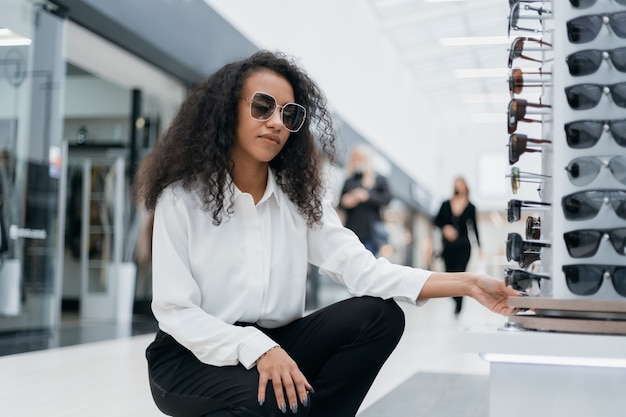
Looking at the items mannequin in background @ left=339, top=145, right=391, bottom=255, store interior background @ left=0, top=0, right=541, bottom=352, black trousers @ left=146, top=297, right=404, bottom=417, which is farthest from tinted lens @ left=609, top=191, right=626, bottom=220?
mannequin in background @ left=339, top=145, right=391, bottom=255

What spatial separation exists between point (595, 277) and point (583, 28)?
390 mm

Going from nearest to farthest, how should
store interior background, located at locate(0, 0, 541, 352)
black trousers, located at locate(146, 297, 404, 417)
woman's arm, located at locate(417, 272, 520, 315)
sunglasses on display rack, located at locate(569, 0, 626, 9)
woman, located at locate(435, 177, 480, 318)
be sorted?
1. sunglasses on display rack, located at locate(569, 0, 626, 9)
2. woman's arm, located at locate(417, 272, 520, 315)
3. black trousers, located at locate(146, 297, 404, 417)
4. store interior background, located at locate(0, 0, 541, 352)
5. woman, located at locate(435, 177, 480, 318)

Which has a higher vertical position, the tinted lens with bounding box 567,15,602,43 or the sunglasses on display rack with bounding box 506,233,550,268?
the tinted lens with bounding box 567,15,602,43

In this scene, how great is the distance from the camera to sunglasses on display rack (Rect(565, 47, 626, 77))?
122cm

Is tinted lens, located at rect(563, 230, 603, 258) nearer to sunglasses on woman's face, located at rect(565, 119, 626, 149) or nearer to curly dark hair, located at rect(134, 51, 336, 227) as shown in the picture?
sunglasses on woman's face, located at rect(565, 119, 626, 149)

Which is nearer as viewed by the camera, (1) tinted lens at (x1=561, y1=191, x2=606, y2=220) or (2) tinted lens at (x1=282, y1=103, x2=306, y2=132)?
(1) tinted lens at (x1=561, y1=191, x2=606, y2=220)

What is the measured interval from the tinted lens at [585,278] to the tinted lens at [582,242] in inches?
0.8

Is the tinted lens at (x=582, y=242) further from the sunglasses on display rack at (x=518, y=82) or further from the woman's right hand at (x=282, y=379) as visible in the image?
the woman's right hand at (x=282, y=379)

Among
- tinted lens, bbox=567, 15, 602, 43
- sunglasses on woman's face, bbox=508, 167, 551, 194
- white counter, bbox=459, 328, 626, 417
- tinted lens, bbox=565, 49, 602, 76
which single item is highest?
tinted lens, bbox=567, 15, 602, 43

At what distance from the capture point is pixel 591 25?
4.07 ft

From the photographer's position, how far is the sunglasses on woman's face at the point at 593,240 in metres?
1.19

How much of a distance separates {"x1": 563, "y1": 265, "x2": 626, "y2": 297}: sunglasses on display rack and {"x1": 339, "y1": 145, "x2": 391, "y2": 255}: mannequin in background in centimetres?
502

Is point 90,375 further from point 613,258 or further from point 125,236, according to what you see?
point 125,236

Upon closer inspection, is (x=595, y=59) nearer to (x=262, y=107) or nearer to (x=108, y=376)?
(x=262, y=107)
